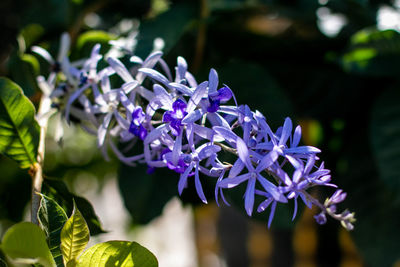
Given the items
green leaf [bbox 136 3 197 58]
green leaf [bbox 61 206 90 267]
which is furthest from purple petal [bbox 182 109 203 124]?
green leaf [bbox 136 3 197 58]

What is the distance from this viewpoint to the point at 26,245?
27 centimetres

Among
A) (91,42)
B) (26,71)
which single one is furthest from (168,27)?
(26,71)

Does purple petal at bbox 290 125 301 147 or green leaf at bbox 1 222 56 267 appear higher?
purple petal at bbox 290 125 301 147

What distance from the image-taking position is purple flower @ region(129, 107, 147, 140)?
1.07ft

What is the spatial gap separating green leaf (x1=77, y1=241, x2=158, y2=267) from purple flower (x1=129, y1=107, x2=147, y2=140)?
83mm

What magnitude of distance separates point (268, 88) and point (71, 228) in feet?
1.27

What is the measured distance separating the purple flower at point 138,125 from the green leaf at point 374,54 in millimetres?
482

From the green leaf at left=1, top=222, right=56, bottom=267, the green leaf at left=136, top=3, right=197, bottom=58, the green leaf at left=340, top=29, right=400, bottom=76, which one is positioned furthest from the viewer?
the green leaf at left=340, top=29, right=400, bottom=76

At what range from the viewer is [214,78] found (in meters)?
0.32

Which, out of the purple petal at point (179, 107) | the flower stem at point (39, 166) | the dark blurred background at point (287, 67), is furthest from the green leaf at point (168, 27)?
the purple petal at point (179, 107)

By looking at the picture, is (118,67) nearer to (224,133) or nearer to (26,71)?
(224,133)

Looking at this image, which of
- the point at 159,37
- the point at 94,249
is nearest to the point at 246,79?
the point at 159,37

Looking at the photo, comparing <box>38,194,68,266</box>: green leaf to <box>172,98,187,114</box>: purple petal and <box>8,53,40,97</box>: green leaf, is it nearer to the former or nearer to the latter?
Answer: <box>172,98,187,114</box>: purple petal

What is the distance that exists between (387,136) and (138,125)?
485 millimetres
